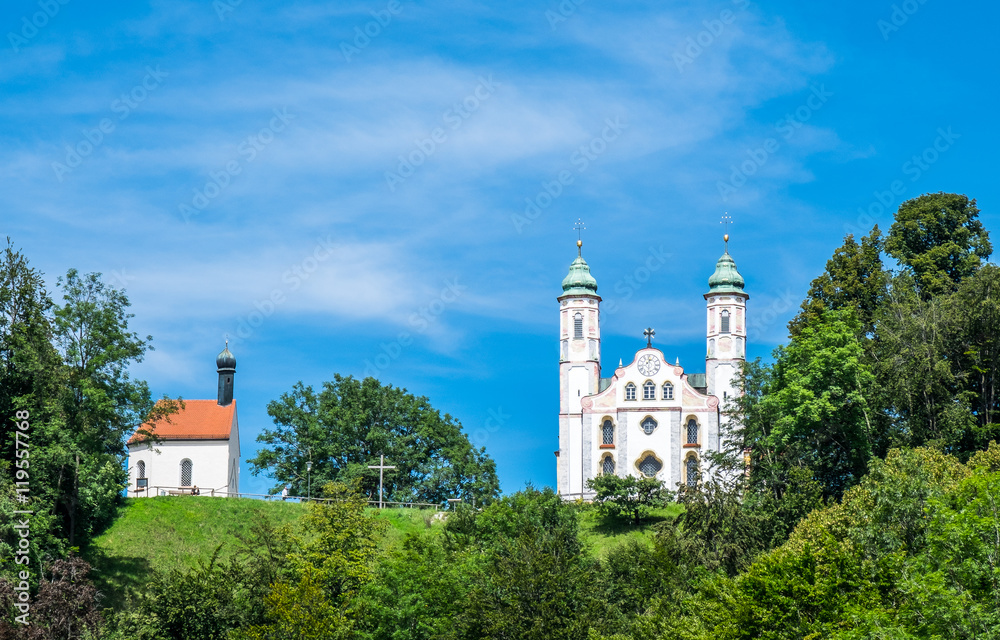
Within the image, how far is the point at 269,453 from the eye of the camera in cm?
8069

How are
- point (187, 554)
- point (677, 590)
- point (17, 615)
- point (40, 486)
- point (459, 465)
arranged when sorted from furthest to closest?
point (459, 465) < point (187, 554) < point (40, 486) < point (677, 590) < point (17, 615)

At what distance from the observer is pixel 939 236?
222ft

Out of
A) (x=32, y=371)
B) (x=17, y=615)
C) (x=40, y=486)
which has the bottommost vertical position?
(x=17, y=615)

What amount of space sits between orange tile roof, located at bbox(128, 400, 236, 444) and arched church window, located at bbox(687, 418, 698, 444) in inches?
1094

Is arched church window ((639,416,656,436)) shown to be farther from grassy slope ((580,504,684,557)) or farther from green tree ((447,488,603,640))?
green tree ((447,488,603,640))

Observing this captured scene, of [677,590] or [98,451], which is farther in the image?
[98,451]

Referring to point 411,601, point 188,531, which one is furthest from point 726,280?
point 411,601

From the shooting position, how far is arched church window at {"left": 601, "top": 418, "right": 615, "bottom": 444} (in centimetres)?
9350

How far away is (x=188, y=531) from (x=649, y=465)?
36.9 m

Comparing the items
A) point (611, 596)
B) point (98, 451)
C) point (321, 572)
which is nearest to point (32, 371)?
point (98, 451)

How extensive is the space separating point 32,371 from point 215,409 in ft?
100

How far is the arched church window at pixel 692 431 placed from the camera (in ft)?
303

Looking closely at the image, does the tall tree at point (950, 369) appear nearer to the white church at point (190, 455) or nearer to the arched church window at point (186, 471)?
the white church at point (190, 455)

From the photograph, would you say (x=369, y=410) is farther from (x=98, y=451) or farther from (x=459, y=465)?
(x=98, y=451)
